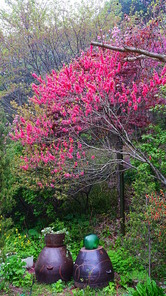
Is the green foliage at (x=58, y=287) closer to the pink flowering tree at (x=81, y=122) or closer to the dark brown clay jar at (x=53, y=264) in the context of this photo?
the dark brown clay jar at (x=53, y=264)

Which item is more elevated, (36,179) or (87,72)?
(87,72)

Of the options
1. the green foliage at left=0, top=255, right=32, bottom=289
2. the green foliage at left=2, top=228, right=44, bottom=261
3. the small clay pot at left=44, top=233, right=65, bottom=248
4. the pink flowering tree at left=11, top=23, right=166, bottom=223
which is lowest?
the green foliage at left=2, top=228, right=44, bottom=261

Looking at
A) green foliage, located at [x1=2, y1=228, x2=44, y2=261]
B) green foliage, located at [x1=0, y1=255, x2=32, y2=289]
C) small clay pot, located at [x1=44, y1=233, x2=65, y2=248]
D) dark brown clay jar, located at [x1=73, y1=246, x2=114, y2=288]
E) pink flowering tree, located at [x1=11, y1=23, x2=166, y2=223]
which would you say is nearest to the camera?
dark brown clay jar, located at [x1=73, y1=246, x2=114, y2=288]

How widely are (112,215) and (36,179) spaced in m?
2.25

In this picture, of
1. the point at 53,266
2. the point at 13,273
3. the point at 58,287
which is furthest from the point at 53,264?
the point at 13,273

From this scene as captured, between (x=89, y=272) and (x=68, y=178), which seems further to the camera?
(x=68, y=178)

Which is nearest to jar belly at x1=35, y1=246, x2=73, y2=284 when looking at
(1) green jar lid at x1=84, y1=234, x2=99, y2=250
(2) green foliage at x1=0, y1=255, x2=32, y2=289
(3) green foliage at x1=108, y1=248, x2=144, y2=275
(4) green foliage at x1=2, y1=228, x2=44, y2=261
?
(2) green foliage at x1=0, y1=255, x2=32, y2=289

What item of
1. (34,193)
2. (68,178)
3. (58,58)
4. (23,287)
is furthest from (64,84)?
(58,58)

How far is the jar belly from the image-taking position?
537cm

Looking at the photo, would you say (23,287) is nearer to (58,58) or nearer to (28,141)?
(28,141)

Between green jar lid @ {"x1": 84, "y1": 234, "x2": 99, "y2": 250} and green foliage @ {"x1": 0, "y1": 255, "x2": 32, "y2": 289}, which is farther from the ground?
green jar lid @ {"x1": 84, "y1": 234, "x2": 99, "y2": 250}

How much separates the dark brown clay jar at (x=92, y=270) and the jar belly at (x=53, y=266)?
0.82 feet

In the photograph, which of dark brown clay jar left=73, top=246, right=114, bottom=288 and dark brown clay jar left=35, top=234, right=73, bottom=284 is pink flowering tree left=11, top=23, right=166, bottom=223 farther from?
dark brown clay jar left=73, top=246, right=114, bottom=288

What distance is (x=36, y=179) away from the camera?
7.01 metres
